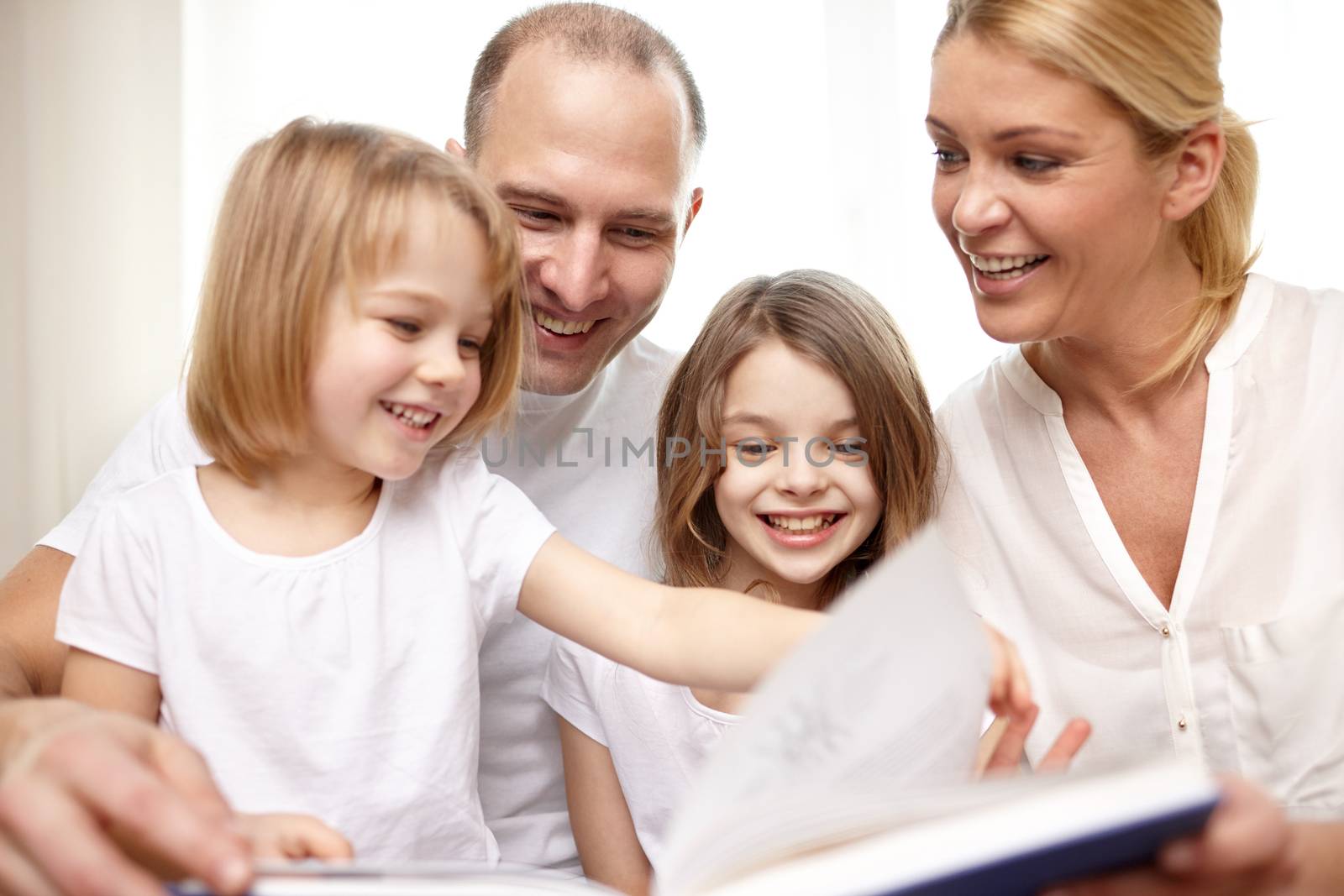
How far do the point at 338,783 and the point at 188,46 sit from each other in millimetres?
2068

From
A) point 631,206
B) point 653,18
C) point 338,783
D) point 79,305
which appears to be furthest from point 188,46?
point 338,783

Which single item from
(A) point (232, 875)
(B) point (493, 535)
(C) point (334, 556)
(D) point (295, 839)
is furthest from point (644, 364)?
(A) point (232, 875)

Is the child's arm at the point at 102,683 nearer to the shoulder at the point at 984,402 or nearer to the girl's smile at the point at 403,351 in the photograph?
the girl's smile at the point at 403,351

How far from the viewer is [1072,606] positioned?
1638 mm

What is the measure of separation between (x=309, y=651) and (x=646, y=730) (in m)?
0.55

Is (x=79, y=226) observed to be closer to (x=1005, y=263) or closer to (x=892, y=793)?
(x=1005, y=263)

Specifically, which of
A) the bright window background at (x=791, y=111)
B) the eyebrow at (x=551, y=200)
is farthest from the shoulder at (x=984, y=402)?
the bright window background at (x=791, y=111)

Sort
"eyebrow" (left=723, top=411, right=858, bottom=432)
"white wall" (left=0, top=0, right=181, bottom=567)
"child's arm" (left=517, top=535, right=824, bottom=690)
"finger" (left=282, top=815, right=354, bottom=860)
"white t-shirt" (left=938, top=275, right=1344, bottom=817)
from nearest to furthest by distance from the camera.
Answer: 1. "finger" (left=282, top=815, right=354, bottom=860)
2. "child's arm" (left=517, top=535, right=824, bottom=690)
3. "white t-shirt" (left=938, top=275, right=1344, bottom=817)
4. "eyebrow" (left=723, top=411, right=858, bottom=432)
5. "white wall" (left=0, top=0, right=181, bottom=567)

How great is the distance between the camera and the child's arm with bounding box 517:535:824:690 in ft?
3.71

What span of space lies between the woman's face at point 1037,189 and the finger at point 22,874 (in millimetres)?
1218

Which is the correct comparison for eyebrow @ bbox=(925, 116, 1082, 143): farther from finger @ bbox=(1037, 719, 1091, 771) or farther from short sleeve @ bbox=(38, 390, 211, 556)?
short sleeve @ bbox=(38, 390, 211, 556)

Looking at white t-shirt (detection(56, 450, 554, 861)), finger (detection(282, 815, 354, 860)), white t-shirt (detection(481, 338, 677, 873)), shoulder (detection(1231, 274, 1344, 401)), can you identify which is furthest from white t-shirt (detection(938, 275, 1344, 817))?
finger (detection(282, 815, 354, 860))

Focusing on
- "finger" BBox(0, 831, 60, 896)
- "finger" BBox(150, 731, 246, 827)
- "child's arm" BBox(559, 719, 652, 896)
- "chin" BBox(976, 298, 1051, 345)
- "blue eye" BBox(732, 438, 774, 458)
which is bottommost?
"child's arm" BBox(559, 719, 652, 896)

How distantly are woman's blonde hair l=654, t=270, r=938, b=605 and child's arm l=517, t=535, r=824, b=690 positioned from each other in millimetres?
422
